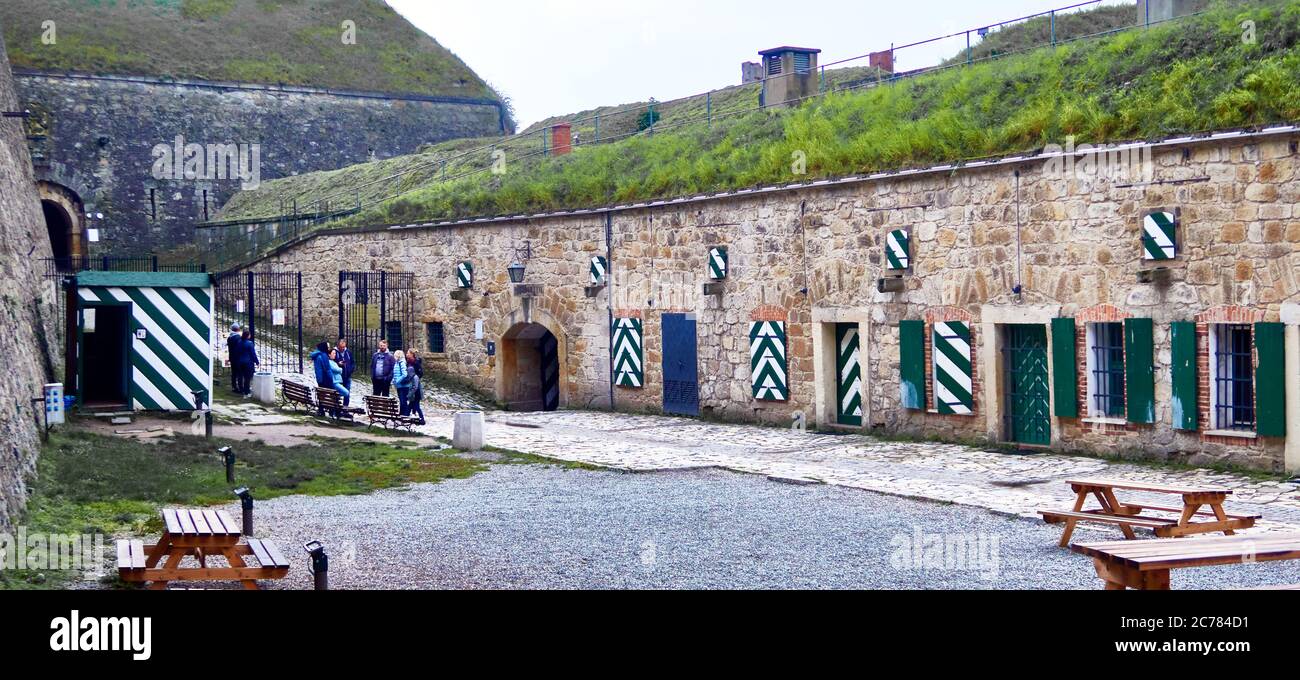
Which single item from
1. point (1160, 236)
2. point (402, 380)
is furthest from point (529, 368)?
point (1160, 236)

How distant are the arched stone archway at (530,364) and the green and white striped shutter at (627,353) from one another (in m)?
1.72

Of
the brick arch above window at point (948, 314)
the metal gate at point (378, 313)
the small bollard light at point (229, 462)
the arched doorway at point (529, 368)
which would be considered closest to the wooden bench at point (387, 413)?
the small bollard light at point (229, 462)

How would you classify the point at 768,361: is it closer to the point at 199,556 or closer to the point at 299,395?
the point at 299,395

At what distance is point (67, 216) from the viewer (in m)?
39.6

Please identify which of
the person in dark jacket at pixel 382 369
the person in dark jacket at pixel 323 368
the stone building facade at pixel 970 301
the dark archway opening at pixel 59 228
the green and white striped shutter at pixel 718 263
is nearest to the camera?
the stone building facade at pixel 970 301

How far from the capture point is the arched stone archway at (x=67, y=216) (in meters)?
39.2

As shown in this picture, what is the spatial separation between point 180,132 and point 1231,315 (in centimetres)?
3407

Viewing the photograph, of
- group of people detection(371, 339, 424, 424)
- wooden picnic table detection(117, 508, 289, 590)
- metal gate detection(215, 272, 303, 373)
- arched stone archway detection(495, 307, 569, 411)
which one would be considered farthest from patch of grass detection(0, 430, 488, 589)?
metal gate detection(215, 272, 303, 373)

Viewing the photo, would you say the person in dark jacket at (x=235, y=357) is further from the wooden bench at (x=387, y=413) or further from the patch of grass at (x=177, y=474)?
the patch of grass at (x=177, y=474)

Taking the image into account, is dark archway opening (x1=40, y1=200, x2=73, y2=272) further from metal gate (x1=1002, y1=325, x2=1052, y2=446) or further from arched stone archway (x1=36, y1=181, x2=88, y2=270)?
metal gate (x1=1002, y1=325, x2=1052, y2=446)

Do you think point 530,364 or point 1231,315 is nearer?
point 1231,315

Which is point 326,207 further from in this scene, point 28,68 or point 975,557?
point 975,557

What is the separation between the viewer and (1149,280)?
1542cm
